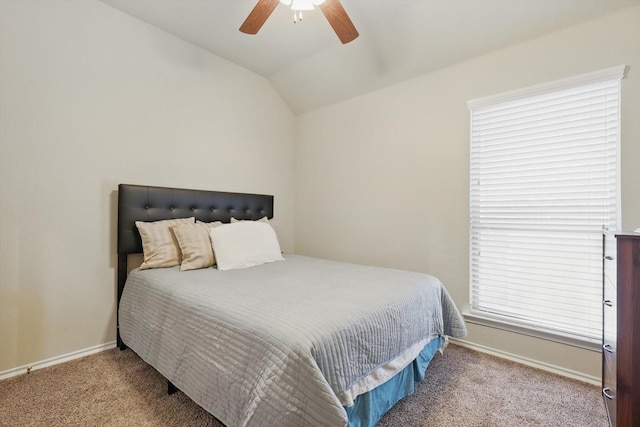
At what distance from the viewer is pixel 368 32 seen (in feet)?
8.18

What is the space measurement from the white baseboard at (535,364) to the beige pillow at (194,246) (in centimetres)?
213

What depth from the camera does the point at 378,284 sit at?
5.80 feet

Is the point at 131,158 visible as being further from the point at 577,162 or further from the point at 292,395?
the point at 577,162

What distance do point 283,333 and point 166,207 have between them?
Answer: 6.20ft

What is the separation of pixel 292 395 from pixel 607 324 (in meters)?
1.68

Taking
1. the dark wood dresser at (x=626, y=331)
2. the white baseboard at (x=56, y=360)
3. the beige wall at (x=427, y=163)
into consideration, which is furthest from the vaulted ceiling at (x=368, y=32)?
the white baseboard at (x=56, y=360)

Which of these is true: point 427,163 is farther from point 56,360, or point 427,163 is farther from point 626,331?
point 56,360

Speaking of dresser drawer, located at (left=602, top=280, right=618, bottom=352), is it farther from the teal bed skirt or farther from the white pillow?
the white pillow

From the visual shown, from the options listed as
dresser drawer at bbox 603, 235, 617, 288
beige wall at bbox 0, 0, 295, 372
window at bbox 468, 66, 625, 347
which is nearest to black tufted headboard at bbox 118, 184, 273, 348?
beige wall at bbox 0, 0, 295, 372

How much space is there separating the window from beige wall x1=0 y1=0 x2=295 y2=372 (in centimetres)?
256

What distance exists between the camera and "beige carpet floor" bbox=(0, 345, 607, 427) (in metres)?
1.48

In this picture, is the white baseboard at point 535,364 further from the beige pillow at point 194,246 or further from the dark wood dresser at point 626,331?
the beige pillow at point 194,246

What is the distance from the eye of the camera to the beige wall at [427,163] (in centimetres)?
186

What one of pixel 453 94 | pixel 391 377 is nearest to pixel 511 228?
pixel 453 94
